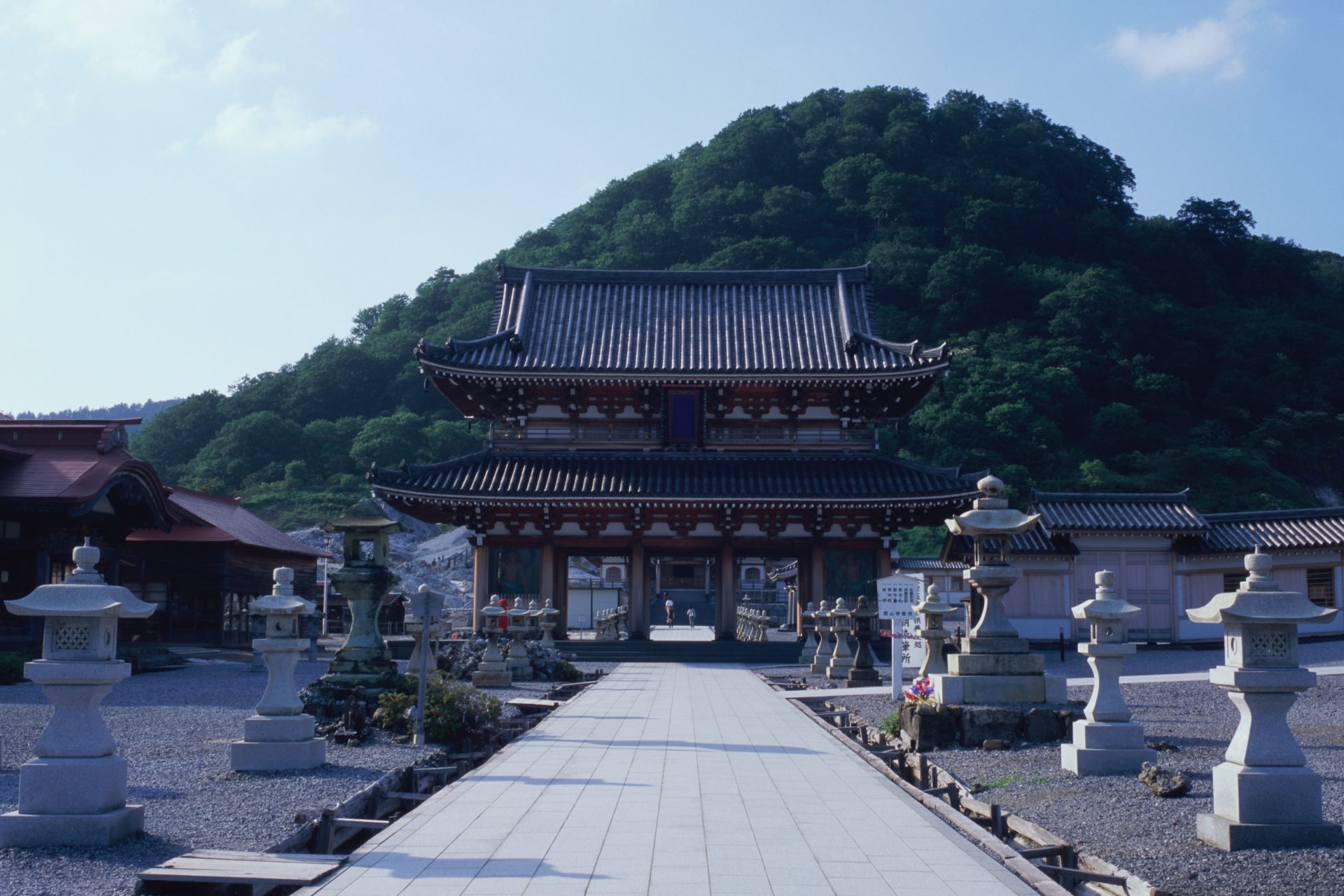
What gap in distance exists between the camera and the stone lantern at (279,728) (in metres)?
8.98

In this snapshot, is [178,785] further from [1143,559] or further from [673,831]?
[1143,559]

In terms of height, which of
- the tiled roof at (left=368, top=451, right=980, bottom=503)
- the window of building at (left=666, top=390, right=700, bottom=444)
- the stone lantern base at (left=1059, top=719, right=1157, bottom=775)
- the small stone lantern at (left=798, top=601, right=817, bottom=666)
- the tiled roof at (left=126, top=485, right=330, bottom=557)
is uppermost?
the window of building at (left=666, top=390, right=700, bottom=444)

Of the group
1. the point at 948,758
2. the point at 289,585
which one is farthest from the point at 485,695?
the point at 948,758

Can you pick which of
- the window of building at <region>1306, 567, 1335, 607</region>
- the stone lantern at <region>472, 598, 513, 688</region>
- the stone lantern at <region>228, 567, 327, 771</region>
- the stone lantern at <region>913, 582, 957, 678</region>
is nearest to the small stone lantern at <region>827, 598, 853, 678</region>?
the stone lantern at <region>913, 582, 957, 678</region>

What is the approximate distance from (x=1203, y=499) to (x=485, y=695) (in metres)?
46.2

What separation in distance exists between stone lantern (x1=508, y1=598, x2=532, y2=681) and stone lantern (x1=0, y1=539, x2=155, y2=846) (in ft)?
41.8

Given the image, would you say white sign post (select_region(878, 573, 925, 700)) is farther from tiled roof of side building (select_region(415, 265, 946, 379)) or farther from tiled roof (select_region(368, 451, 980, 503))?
tiled roof of side building (select_region(415, 265, 946, 379))

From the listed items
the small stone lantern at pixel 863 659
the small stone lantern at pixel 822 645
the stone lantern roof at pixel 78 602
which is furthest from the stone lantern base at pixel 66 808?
the small stone lantern at pixel 822 645

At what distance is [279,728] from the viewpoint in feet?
29.8

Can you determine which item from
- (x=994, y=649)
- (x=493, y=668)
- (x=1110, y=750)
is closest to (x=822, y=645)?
(x=493, y=668)

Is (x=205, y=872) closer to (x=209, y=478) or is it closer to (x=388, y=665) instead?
(x=388, y=665)

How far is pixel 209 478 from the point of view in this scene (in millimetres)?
65062

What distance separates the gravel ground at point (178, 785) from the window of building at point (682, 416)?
12822 mm

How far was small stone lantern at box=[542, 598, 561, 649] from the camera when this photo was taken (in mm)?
24470
